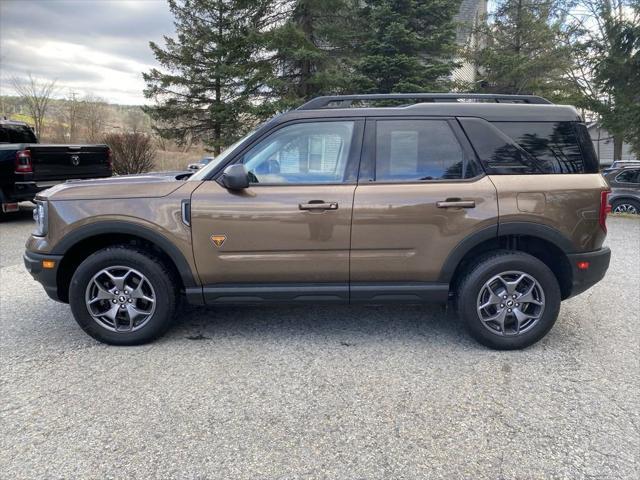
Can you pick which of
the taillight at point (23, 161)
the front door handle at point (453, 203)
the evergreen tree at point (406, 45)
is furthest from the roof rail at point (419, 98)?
the evergreen tree at point (406, 45)

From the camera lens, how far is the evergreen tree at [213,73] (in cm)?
1443

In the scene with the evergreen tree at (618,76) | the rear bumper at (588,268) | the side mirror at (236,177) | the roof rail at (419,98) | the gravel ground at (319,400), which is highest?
the evergreen tree at (618,76)

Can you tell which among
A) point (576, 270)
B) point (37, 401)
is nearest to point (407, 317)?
point (576, 270)

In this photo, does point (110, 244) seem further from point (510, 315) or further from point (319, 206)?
point (510, 315)

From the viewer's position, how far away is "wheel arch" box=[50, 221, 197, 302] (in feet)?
11.3

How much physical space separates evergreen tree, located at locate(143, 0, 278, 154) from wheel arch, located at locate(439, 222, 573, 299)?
35.5 ft

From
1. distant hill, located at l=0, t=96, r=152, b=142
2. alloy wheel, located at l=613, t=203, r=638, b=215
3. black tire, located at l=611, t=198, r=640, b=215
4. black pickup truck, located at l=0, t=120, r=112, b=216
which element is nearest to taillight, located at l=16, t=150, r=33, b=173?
black pickup truck, located at l=0, t=120, r=112, b=216

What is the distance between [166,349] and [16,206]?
7.07 m

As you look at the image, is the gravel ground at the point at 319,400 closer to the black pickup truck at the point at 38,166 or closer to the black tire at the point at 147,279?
the black tire at the point at 147,279

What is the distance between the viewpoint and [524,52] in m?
15.4

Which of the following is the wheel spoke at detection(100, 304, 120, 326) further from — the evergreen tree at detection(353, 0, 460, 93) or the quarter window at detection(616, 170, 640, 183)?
the quarter window at detection(616, 170, 640, 183)

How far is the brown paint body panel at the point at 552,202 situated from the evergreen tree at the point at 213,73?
10865 millimetres

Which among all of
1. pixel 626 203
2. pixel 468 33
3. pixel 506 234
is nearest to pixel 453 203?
pixel 506 234

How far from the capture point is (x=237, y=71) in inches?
551
